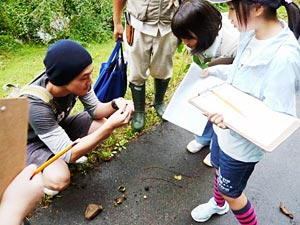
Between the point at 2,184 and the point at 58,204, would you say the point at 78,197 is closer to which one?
the point at 58,204

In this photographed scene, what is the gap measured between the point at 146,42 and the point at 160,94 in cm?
57

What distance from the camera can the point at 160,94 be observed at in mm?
2955

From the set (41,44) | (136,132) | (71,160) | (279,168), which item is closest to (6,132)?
(71,160)

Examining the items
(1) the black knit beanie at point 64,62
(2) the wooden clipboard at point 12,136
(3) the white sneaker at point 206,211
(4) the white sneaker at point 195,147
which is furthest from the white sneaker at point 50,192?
(2) the wooden clipboard at point 12,136

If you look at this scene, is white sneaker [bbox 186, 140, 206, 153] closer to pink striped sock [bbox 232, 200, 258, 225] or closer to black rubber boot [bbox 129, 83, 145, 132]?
black rubber boot [bbox 129, 83, 145, 132]

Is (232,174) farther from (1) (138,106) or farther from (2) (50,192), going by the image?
(1) (138,106)

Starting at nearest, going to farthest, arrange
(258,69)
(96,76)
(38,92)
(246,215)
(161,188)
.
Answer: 1. (258,69)
2. (246,215)
3. (38,92)
4. (161,188)
5. (96,76)

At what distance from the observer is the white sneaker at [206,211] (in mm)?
2016

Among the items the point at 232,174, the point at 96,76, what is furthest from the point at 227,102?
the point at 96,76

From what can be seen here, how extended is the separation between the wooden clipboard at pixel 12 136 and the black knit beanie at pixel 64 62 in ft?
2.94

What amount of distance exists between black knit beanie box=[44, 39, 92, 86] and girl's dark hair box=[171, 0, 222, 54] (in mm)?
566

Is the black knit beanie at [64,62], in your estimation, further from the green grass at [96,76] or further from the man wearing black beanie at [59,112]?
the green grass at [96,76]

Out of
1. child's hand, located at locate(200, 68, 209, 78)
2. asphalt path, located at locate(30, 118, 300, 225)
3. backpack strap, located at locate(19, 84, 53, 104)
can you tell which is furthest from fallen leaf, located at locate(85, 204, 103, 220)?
child's hand, located at locate(200, 68, 209, 78)

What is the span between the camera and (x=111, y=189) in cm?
223
